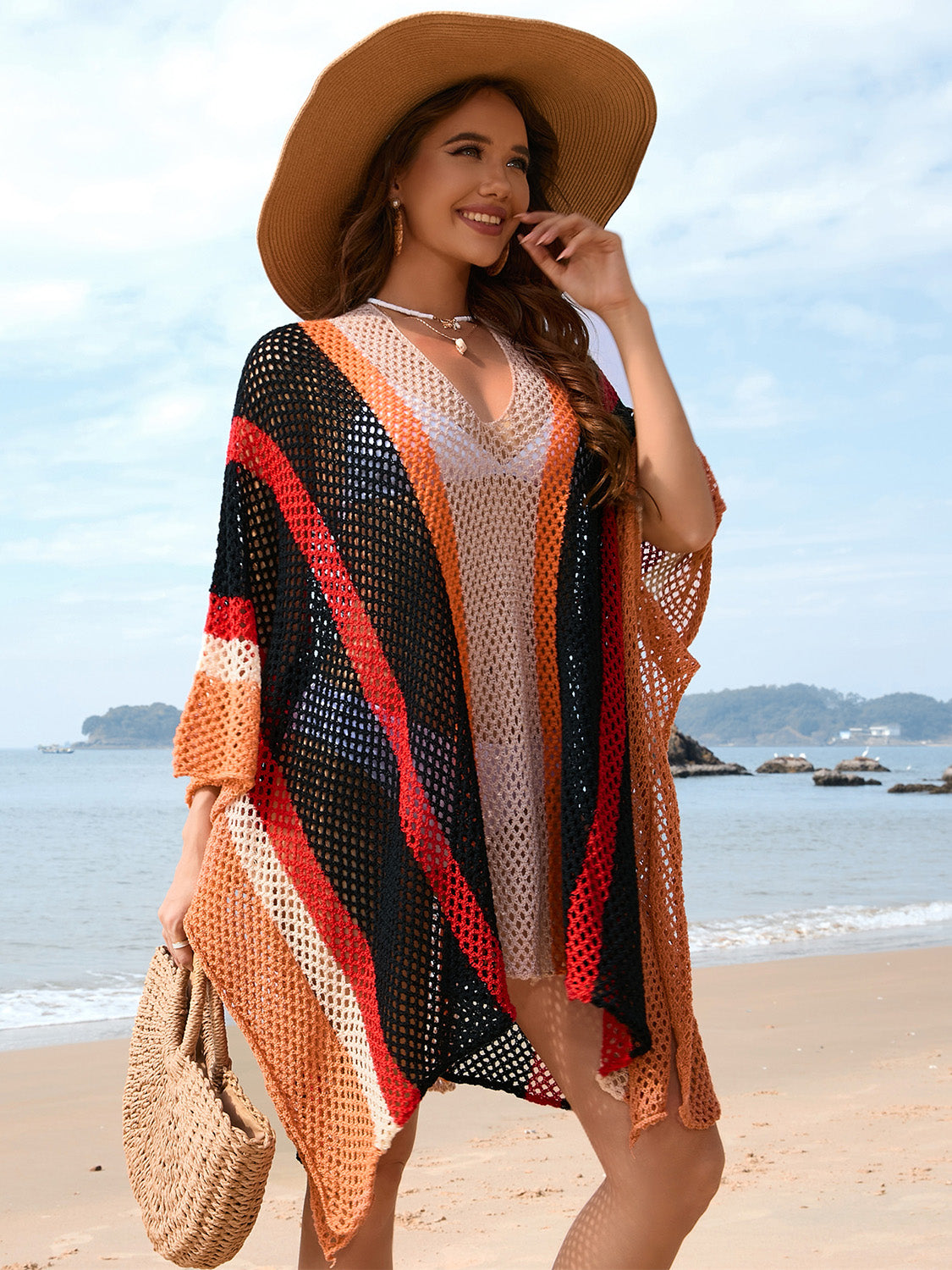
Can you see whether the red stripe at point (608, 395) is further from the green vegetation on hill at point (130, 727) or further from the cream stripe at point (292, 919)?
the green vegetation on hill at point (130, 727)

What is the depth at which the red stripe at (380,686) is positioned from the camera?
159 centimetres

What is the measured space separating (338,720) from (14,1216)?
Answer: 2.46m

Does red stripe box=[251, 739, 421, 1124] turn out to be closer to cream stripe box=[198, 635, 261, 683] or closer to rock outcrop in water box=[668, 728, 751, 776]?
cream stripe box=[198, 635, 261, 683]

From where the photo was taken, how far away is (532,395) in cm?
185

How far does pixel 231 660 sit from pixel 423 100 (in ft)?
3.23

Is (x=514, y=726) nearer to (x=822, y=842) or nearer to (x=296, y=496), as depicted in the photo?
(x=296, y=496)

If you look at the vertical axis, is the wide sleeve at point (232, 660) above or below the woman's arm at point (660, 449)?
below

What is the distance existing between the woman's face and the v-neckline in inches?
5.6

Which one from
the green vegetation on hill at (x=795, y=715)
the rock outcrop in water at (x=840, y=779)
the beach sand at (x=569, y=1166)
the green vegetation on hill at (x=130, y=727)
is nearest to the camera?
the beach sand at (x=569, y=1166)

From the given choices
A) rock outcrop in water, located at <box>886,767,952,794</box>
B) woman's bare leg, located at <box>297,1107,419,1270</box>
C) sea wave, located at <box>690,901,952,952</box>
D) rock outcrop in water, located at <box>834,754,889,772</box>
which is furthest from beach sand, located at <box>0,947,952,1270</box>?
rock outcrop in water, located at <box>834,754,889,772</box>

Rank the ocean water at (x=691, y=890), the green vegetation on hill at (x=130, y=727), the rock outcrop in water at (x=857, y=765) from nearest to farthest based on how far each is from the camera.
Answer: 1. the ocean water at (x=691, y=890)
2. the rock outcrop in water at (x=857, y=765)
3. the green vegetation on hill at (x=130, y=727)

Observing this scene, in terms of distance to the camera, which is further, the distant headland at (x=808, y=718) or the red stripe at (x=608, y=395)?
the distant headland at (x=808, y=718)

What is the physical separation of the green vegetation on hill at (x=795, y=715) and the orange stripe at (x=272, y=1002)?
317 ft

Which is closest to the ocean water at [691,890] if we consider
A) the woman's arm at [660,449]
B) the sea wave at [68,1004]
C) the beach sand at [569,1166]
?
the sea wave at [68,1004]
